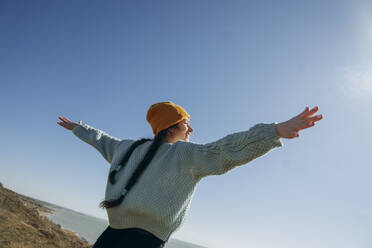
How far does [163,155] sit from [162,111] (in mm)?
512

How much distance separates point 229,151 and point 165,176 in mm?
512

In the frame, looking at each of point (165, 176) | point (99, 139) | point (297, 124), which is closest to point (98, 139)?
point (99, 139)

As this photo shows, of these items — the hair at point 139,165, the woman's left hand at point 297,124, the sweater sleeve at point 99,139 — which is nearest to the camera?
the woman's left hand at point 297,124

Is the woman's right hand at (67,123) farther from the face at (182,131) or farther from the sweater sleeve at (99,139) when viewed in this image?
the face at (182,131)

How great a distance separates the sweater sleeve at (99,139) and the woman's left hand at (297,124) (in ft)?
5.79

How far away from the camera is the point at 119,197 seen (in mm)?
1904

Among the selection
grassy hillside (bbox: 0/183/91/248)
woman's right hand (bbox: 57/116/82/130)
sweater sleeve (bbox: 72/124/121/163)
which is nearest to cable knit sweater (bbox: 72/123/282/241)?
sweater sleeve (bbox: 72/124/121/163)

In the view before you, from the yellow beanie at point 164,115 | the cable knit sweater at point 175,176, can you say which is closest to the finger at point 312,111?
the cable knit sweater at point 175,176

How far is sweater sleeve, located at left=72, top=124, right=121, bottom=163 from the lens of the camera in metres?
2.70

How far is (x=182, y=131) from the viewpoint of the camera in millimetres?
2328

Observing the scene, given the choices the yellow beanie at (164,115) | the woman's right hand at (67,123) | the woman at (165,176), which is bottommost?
the woman at (165,176)

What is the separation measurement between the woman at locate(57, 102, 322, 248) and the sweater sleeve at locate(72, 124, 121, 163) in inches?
22.6

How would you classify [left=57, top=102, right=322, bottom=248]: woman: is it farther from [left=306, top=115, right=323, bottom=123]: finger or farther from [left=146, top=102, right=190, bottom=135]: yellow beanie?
[left=146, top=102, right=190, bottom=135]: yellow beanie

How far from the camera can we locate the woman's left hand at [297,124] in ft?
4.95
